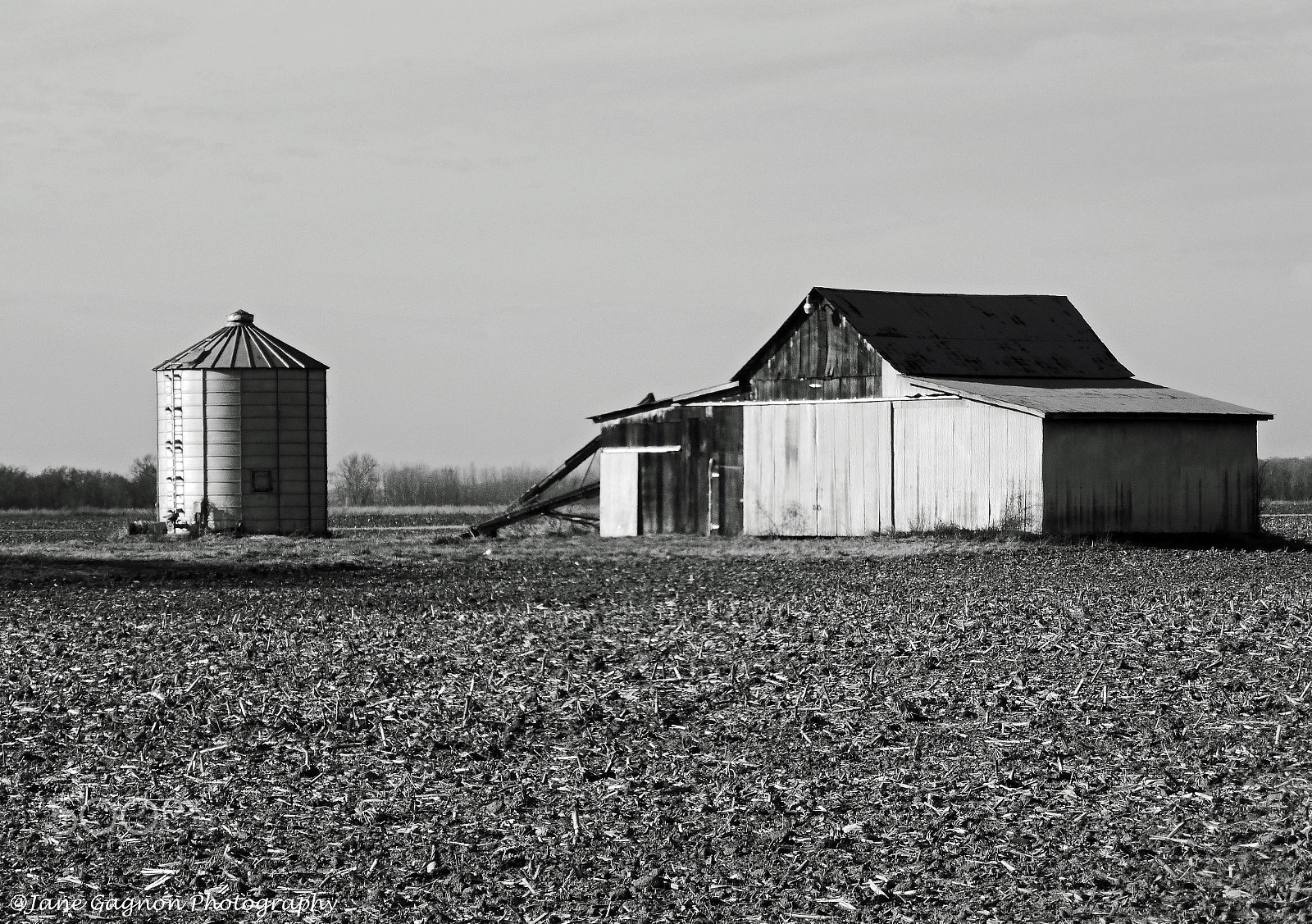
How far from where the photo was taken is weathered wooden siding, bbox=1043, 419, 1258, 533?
2986cm

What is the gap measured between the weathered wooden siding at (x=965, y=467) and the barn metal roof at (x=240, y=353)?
14448 millimetres

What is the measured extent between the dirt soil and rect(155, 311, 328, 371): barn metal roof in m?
19.2

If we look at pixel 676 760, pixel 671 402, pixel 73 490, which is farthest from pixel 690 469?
pixel 73 490

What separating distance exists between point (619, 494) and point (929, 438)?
841 centimetres

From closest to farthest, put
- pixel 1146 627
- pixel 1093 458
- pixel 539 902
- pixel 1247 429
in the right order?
pixel 539 902 → pixel 1146 627 → pixel 1093 458 → pixel 1247 429

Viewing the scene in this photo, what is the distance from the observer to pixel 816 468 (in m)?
33.7

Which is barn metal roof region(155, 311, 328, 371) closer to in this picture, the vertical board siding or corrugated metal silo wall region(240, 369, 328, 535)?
corrugated metal silo wall region(240, 369, 328, 535)

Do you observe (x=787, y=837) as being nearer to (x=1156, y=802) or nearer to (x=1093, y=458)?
(x=1156, y=802)

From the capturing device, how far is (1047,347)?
3622cm

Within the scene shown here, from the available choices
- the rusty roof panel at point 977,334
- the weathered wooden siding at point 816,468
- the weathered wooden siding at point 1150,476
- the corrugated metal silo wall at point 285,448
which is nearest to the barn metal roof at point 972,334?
the rusty roof panel at point 977,334

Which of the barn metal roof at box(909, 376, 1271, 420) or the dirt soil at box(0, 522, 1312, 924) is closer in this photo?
the dirt soil at box(0, 522, 1312, 924)

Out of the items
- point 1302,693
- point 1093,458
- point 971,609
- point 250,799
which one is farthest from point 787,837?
point 1093,458

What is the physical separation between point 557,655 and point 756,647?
1746 millimetres

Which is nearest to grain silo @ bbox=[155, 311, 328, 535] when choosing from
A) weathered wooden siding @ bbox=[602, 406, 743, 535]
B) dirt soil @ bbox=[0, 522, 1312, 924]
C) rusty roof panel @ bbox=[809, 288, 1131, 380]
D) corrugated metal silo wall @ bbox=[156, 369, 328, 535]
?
corrugated metal silo wall @ bbox=[156, 369, 328, 535]
